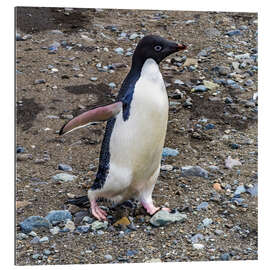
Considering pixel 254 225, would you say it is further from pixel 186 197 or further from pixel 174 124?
pixel 174 124

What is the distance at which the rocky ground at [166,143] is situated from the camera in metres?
3.05

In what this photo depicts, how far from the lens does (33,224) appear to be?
9.89 feet

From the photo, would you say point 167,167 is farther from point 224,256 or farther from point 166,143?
point 224,256

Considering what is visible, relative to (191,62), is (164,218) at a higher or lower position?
lower

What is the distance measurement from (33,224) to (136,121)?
600 mm

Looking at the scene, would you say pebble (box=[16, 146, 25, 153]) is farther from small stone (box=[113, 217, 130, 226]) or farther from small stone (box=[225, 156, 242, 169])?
small stone (box=[225, 156, 242, 169])

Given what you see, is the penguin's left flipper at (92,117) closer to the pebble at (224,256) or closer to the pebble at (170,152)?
the pebble at (170,152)

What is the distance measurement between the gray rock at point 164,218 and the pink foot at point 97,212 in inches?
8.0

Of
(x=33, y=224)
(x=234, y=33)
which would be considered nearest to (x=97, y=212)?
(x=33, y=224)

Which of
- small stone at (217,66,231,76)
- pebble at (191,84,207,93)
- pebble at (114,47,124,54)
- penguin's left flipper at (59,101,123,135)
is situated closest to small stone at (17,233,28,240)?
penguin's left flipper at (59,101,123,135)

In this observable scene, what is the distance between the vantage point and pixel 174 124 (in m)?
3.45

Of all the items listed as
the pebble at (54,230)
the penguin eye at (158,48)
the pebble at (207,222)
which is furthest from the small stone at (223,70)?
the pebble at (54,230)

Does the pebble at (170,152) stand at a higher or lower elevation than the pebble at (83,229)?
higher

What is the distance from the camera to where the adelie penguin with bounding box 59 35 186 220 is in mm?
2896
